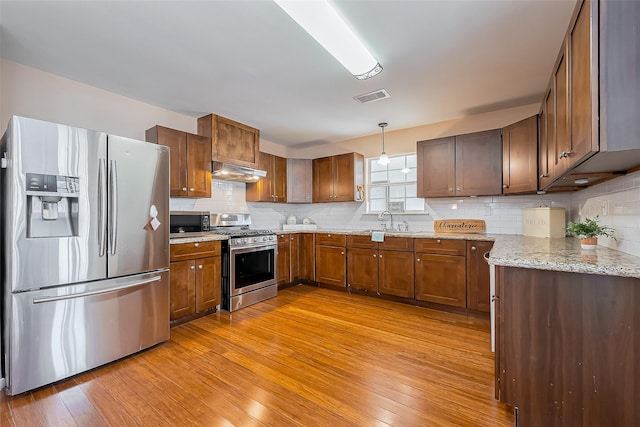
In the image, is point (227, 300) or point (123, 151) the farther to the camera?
point (227, 300)

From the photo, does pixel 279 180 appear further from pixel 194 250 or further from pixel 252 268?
pixel 194 250

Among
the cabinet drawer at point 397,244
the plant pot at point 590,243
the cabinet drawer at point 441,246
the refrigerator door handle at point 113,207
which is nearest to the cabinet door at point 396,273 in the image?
the cabinet drawer at point 397,244

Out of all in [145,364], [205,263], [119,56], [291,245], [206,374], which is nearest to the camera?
[206,374]

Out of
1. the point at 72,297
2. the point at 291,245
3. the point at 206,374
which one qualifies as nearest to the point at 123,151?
the point at 72,297

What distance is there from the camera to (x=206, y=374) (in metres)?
2.04

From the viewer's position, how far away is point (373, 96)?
3131mm

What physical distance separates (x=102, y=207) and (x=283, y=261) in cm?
253

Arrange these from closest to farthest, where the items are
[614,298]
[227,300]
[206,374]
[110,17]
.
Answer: [614,298] → [110,17] → [206,374] → [227,300]

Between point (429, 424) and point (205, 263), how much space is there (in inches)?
101

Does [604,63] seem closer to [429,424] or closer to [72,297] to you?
[429,424]

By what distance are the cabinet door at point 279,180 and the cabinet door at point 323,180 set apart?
21.0 inches

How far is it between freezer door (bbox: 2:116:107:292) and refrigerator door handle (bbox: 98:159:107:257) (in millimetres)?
14

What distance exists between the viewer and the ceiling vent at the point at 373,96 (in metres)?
3.03

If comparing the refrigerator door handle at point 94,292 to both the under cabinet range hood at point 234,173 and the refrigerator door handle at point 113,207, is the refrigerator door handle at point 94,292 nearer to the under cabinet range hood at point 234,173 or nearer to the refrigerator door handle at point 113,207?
the refrigerator door handle at point 113,207
